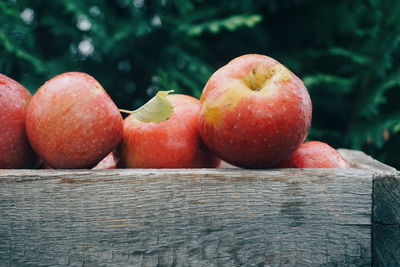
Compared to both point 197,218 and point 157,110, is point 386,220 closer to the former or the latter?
point 197,218

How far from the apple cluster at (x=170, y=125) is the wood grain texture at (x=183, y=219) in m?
0.08

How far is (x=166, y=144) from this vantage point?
3.47ft

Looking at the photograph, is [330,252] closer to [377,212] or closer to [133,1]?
[377,212]

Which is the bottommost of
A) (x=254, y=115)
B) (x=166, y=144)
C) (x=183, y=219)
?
(x=183, y=219)

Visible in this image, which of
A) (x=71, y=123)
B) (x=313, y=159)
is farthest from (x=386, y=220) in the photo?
(x=71, y=123)

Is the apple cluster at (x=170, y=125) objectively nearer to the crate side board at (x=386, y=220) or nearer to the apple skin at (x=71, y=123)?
the apple skin at (x=71, y=123)

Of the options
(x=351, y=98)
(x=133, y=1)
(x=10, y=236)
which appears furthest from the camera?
(x=351, y=98)

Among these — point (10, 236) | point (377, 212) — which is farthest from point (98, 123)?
point (377, 212)

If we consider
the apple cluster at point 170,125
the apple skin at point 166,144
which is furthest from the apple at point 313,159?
the apple skin at point 166,144

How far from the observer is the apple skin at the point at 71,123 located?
37.9 inches

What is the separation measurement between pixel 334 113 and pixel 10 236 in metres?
2.39

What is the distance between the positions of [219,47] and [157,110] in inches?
76.8

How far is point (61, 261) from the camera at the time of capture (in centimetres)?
91

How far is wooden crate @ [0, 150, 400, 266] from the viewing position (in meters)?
0.91
